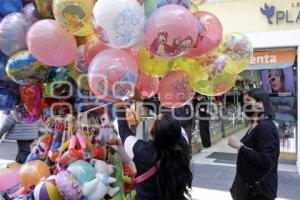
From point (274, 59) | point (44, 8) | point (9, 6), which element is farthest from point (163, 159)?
point (274, 59)

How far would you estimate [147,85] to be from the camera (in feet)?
7.79

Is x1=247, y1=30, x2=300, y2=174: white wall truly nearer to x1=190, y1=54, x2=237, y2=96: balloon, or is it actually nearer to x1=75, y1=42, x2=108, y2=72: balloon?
x1=190, y1=54, x2=237, y2=96: balloon

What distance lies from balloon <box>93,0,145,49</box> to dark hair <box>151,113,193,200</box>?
547 millimetres

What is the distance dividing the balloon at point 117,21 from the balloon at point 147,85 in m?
0.51

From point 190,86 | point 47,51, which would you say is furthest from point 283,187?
point 47,51

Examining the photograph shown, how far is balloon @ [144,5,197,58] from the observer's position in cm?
184

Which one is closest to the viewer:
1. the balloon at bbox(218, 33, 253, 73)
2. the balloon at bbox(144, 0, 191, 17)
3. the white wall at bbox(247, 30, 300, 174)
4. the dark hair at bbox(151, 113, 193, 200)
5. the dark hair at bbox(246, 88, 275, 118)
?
the balloon at bbox(144, 0, 191, 17)

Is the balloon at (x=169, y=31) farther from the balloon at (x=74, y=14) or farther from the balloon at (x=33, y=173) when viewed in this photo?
the balloon at (x=33, y=173)

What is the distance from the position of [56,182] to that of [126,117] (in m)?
0.60

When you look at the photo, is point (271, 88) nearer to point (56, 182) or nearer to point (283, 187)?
point (283, 187)

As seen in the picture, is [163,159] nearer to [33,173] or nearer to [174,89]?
[174,89]

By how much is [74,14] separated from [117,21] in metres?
0.26

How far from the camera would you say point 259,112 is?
8.80 ft

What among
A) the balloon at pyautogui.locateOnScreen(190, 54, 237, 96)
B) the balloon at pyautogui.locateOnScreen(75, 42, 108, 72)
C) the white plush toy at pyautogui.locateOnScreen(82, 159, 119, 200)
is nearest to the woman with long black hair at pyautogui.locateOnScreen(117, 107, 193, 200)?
the white plush toy at pyautogui.locateOnScreen(82, 159, 119, 200)
